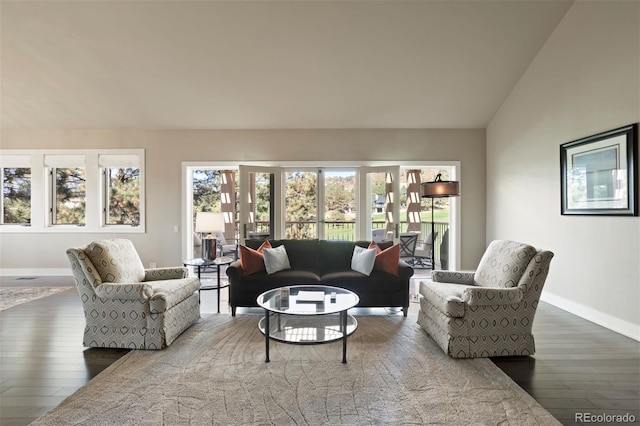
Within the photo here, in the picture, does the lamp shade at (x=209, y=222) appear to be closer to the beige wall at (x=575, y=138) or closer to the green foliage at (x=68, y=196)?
the green foliage at (x=68, y=196)

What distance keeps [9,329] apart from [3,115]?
4.37 m

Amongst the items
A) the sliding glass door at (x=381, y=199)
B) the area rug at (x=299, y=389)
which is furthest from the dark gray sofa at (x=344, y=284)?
the sliding glass door at (x=381, y=199)

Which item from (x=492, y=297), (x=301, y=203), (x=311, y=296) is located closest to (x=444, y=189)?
(x=492, y=297)

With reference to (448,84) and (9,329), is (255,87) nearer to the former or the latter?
(448,84)

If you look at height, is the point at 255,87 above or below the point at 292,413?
→ above

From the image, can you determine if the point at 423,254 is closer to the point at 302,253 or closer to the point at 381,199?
the point at 381,199

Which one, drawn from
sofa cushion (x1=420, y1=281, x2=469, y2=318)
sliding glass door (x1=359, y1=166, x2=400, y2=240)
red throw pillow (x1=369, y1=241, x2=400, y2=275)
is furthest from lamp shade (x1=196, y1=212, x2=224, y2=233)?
sofa cushion (x1=420, y1=281, x2=469, y2=318)

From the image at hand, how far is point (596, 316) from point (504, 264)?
1.69 meters

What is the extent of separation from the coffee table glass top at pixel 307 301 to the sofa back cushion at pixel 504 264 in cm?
127

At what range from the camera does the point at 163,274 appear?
353 cm

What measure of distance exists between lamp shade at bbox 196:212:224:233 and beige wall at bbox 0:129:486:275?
1779 mm

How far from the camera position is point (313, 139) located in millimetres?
5930

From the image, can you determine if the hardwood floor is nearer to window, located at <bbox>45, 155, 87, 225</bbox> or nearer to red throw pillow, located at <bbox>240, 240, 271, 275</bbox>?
red throw pillow, located at <bbox>240, 240, 271, 275</bbox>

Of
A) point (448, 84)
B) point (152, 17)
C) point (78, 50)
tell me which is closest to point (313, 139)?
point (448, 84)
